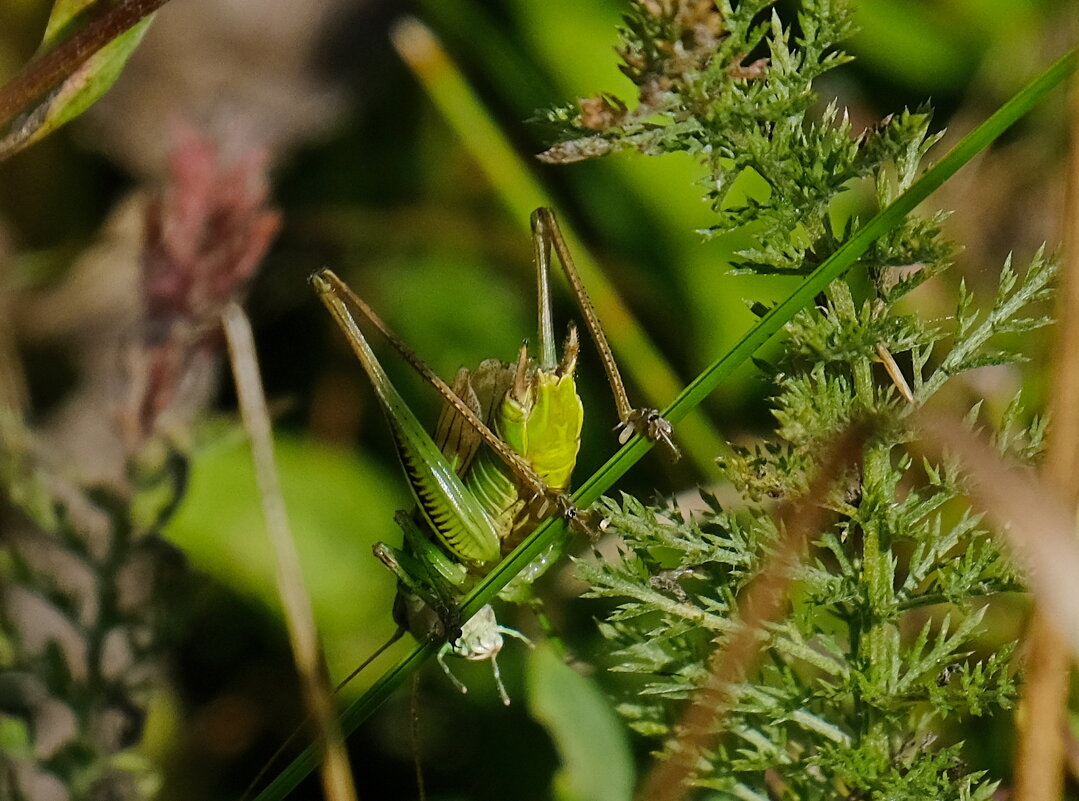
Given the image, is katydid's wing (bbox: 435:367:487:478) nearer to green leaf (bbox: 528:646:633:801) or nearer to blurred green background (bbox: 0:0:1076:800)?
green leaf (bbox: 528:646:633:801)

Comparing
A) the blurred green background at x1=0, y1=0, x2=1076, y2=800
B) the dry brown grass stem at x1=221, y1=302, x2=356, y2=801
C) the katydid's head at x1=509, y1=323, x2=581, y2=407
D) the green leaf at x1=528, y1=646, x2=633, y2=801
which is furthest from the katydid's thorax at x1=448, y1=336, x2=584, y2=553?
the blurred green background at x1=0, y1=0, x2=1076, y2=800

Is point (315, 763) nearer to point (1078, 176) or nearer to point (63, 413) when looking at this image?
point (1078, 176)

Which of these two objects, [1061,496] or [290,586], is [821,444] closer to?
[1061,496]

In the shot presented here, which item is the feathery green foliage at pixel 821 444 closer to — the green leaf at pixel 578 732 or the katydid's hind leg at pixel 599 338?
the katydid's hind leg at pixel 599 338

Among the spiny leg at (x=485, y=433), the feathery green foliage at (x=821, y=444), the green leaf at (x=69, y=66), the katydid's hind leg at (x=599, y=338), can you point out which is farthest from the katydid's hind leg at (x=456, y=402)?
the green leaf at (x=69, y=66)

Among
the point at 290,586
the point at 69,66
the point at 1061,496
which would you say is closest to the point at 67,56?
the point at 69,66
